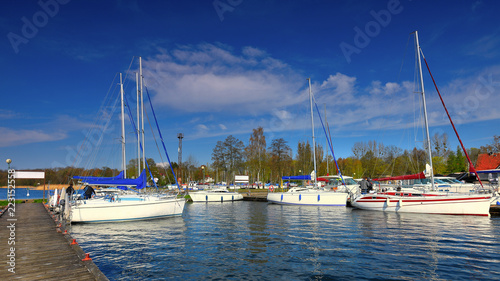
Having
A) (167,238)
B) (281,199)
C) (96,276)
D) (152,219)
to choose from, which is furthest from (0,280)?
(281,199)

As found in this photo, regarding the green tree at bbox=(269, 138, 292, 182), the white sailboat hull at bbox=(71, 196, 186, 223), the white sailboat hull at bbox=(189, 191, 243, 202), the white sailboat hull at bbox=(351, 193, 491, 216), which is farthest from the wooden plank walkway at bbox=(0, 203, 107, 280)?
the green tree at bbox=(269, 138, 292, 182)

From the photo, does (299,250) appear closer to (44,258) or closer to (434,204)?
(44,258)

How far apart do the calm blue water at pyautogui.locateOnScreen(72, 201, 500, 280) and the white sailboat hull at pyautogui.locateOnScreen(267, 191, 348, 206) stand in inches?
432

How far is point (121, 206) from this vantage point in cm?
2198

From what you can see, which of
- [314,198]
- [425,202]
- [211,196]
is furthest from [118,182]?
[425,202]

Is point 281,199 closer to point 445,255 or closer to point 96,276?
point 445,255

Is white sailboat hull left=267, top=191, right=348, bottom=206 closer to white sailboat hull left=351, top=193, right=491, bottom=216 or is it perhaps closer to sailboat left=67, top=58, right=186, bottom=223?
white sailboat hull left=351, top=193, right=491, bottom=216

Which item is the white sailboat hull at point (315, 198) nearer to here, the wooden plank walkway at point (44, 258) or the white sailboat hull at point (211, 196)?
the white sailboat hull at point (211, 196)

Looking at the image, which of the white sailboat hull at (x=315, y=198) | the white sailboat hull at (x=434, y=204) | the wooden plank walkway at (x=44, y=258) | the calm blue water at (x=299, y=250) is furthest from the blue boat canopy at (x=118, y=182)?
the white sailboat hull at (x=434, y=204)

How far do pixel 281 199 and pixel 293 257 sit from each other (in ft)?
80.4

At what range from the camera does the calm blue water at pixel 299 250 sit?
9844mm

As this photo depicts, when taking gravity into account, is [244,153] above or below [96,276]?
above

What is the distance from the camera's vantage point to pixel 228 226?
65.5ft

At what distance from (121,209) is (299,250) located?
1486cm
